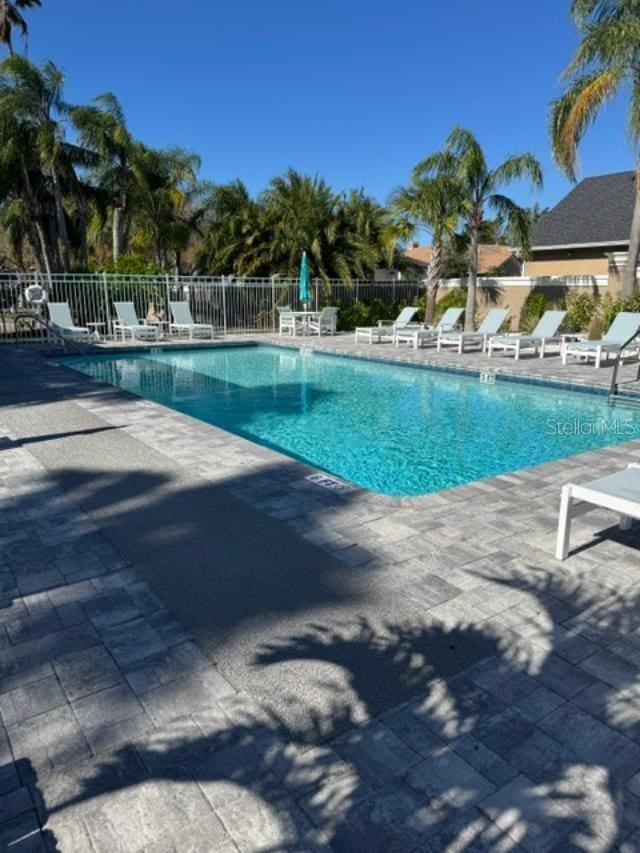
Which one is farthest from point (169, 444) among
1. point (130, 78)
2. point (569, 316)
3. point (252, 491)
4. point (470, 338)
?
point (130, 78)

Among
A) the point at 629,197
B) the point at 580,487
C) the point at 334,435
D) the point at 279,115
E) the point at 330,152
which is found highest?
the point at 279,115

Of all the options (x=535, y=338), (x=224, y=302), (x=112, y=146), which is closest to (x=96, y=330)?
(x=224, y=302)

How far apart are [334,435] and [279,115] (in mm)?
21704

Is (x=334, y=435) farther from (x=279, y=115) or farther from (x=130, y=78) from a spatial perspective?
(x=279, y=115)

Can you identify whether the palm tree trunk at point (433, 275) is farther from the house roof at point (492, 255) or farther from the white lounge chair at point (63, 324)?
the house roof at point (492, 255)

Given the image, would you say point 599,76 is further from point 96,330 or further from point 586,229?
point 96,330

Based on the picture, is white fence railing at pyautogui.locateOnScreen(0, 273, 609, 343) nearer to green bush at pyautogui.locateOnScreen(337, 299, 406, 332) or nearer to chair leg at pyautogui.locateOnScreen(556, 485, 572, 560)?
green bush at pyautogui.locateOnScreen(337, 299, 406, 332)

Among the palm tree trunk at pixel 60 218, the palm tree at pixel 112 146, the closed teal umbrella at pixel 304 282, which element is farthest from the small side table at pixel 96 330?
the closed teal umbrella at pixel 304 282

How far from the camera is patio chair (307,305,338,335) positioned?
765 inches

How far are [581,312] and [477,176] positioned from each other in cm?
Result: 485

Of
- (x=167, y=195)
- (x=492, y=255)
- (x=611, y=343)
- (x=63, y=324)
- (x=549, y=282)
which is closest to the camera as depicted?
(x=611, y=343)

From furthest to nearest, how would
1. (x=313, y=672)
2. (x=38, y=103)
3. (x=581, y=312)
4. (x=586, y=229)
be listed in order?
1. (x=586, y=229)
2. (x=38, y=103)
3. (x=581, y=312)
4. (x=313, y=672)

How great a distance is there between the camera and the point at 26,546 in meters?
3.75

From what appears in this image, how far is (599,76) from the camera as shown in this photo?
1270 centimetres
